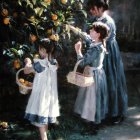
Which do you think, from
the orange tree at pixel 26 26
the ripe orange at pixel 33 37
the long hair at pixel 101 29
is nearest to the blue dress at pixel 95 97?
the long hair at pixel 101 29

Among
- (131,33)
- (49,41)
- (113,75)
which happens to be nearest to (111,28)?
(113,75)

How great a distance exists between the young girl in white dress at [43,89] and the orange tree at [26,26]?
287mm

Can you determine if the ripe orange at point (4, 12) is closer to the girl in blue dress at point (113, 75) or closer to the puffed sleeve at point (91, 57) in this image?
the puffed sleeve at point (91, 57)

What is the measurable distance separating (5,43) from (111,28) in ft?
4.81

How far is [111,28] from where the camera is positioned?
611 cm

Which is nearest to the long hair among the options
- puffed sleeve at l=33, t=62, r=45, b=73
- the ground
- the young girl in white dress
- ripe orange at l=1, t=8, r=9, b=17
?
the young girl in white dress

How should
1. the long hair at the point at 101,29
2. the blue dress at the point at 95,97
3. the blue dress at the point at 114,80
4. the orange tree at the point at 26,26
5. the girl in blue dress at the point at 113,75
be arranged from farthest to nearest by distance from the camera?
the blue dress at the point at 114,80 → the girl in blue dress at the point at 113,75 → the blue dress at the point at 95,97 → the long hair at the point at 101,29 → the orange tree at the point at 26,26

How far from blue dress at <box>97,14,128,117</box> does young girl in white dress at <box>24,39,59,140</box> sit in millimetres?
1195

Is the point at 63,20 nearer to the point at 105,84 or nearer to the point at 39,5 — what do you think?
the point at 39,5

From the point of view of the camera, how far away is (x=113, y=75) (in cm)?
639

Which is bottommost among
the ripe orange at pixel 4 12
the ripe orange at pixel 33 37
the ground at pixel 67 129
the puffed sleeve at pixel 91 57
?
the ground at pixel 67 129

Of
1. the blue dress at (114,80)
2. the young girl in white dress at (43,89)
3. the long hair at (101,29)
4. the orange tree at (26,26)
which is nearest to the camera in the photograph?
the young girl in white dress at (43,89)

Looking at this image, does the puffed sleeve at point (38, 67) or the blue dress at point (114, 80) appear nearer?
the puffed sleeve at point (38, 67)

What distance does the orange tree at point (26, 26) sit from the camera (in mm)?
5504
